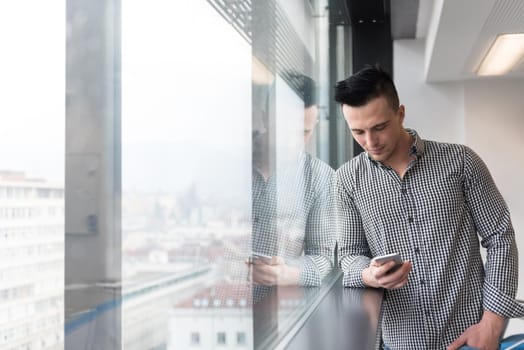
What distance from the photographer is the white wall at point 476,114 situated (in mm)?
5223

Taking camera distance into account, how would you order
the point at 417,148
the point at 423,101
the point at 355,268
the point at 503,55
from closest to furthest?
the point at 417,148 → the point at 355,268 → the point at 503,55 → the point at 423,101

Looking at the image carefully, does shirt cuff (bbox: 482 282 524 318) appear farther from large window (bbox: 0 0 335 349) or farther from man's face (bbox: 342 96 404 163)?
large window (bbox: 0 0 335 349)

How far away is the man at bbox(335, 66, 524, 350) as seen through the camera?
1.95 metres

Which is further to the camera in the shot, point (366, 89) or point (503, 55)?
point (503, 55)

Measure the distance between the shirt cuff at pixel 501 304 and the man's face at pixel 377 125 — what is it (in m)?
0.54

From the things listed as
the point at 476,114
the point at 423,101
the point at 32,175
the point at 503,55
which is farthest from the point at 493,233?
the point at 476,114

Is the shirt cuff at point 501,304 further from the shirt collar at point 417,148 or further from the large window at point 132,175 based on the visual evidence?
the large window at point 132,175

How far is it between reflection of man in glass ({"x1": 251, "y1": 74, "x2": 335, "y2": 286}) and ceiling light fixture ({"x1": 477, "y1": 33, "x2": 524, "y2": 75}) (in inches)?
54.2

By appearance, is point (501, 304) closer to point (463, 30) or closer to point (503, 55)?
point (463, 30)

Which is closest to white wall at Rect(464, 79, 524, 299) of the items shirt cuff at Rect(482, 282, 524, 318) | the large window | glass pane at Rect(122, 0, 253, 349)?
shirt cuff at Rect(482, 282, 524, 318)

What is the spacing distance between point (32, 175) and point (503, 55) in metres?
4.22

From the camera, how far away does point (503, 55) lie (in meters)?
4.30

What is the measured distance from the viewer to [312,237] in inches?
110

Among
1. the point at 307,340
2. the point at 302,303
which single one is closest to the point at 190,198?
the point at 307,340
